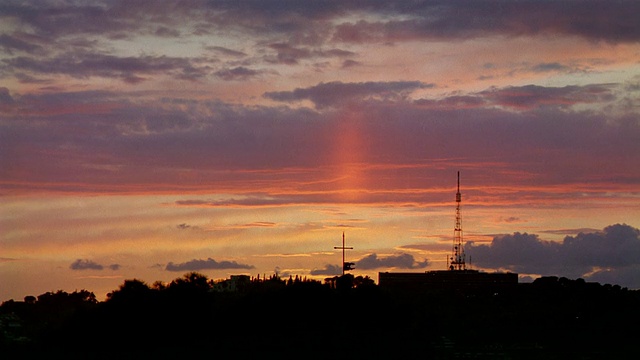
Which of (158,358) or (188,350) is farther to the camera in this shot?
(188,350)

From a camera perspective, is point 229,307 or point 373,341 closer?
point 373,341

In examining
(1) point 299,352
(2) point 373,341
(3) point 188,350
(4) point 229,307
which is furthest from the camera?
(4) point 229,307

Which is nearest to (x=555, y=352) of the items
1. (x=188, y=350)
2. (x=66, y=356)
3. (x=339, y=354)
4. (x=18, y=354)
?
(x=339, y=354)

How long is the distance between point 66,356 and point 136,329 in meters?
25.0

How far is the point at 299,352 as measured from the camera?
143 meters

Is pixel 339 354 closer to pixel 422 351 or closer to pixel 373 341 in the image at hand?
pixel 422 351

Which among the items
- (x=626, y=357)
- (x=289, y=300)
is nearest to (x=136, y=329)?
(x=289, y=300)

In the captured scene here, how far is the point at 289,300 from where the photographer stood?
195 meters

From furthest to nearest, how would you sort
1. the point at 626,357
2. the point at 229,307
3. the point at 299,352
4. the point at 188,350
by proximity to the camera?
the point at 229,307 → the point at 188,350 → the point at 299,352 → the point at 626,357

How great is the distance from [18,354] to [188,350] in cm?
2472

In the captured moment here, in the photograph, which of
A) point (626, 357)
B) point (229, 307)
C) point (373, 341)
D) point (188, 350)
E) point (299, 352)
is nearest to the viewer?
point (626, 357)

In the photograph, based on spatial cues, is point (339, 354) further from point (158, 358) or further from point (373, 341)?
point (373, 341)

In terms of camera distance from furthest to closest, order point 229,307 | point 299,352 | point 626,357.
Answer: point 229,307 → point 299,352 → point 626,357

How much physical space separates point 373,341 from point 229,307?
115 ft
